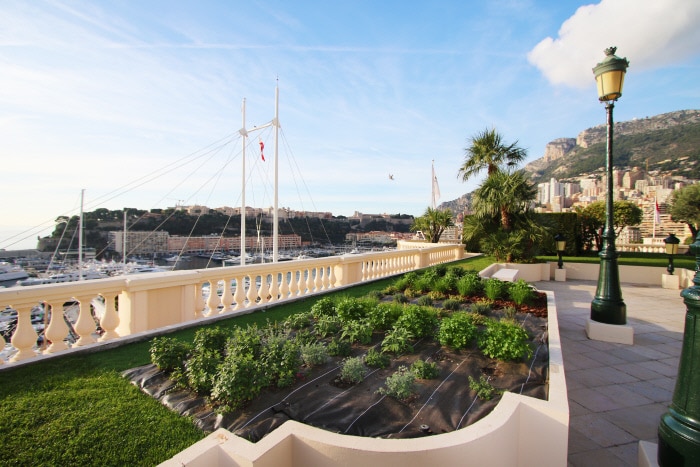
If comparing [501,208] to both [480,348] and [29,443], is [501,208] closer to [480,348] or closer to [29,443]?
[480,348]

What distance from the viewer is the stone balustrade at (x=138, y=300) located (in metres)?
3.68

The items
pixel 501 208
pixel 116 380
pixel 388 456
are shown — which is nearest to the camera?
pixel 388 456

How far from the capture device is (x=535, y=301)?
643 centimetres

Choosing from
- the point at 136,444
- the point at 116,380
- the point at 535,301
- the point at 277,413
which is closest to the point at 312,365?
the point at 277,413

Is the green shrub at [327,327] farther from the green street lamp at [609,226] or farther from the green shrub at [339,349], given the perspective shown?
the green street lamp at [609,226]

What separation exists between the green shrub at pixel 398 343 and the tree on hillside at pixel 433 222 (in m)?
17.6

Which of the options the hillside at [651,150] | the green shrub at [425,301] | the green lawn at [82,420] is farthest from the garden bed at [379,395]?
the hillside at [651,150]

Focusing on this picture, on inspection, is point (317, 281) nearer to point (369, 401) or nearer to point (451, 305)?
point (451, 305)

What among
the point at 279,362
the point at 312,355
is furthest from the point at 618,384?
the point at 279,362

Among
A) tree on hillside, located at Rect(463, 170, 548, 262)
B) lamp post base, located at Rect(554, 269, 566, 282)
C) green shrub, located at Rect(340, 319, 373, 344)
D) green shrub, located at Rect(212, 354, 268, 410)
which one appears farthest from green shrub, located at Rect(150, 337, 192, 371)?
lamp post base, located at Rect(554, 269, 566, 282)

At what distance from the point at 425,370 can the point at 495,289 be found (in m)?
3.98

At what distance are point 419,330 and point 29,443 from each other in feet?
11.4

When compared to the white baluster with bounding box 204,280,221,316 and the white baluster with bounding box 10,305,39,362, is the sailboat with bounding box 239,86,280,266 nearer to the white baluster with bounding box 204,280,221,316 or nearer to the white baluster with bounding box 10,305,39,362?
the white baluster with bounding box 204,280,221,316

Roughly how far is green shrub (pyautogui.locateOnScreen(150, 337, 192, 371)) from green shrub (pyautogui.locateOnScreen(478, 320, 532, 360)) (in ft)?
10.2
